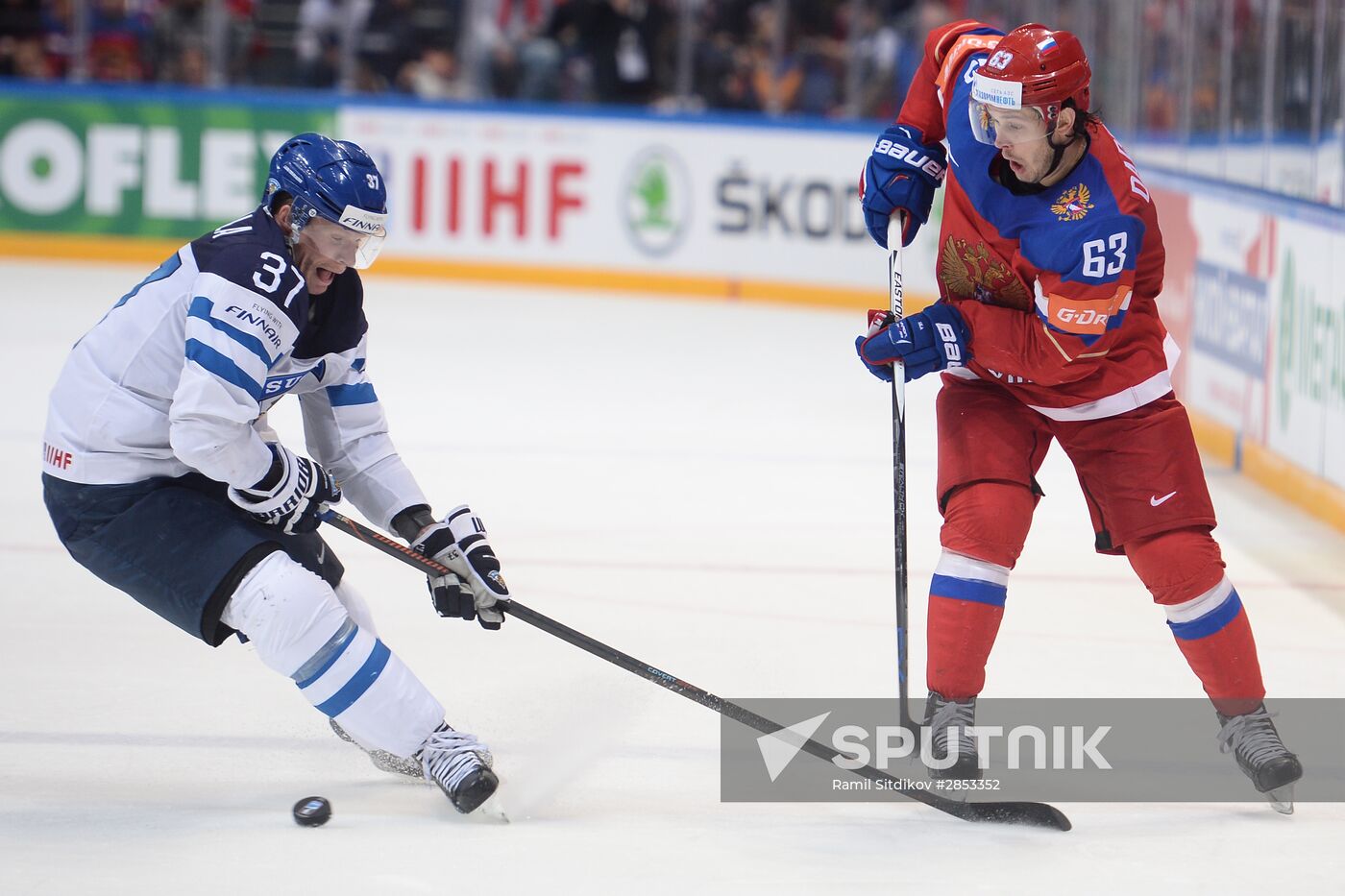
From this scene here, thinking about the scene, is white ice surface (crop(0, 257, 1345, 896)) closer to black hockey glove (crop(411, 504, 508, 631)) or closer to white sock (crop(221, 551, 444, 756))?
white sock (crop(221, 551, 444, 756))

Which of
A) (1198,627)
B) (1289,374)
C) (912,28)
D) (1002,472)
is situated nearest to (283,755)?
(1002,472)

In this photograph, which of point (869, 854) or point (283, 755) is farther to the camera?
point (283, 755)

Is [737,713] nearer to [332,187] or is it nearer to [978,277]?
[978,277]

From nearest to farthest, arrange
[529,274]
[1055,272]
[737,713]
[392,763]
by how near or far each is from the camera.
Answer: [1055,272] → [737,713] → [392,763] → [529,274]

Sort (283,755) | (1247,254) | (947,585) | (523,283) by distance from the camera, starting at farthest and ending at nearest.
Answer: (523,283) < (1247,254) < (283,755) < (947,585)

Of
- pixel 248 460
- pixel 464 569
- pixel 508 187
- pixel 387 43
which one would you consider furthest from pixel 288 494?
pixel 387 43

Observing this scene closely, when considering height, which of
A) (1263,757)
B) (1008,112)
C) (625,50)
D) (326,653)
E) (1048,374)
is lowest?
(1263,757)

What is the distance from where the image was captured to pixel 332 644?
9.93ft

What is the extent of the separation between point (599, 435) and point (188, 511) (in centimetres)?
387

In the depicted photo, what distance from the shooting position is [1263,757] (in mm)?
3338

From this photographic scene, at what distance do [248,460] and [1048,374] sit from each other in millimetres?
1438

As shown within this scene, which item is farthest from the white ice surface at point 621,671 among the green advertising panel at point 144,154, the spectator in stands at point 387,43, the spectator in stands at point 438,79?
the spectator in stands at point 387,43

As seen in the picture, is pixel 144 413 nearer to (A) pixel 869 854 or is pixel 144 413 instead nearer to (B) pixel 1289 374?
(A) pixel 869 854

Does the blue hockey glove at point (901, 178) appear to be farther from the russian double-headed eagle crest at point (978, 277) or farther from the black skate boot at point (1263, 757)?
the black skate boot at point (1263, 757)
